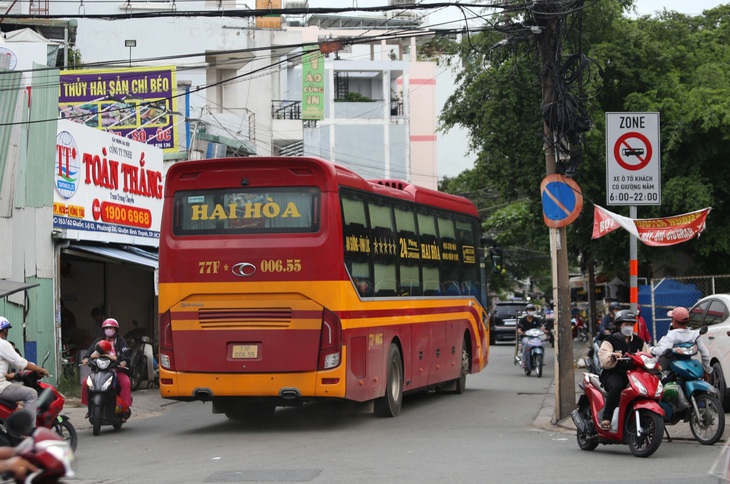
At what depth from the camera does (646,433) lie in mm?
11438

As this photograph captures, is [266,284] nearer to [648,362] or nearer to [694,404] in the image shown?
[648,362]

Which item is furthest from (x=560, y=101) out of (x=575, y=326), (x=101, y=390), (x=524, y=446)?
(x=575, y=326)

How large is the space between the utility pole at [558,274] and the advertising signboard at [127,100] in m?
15.5

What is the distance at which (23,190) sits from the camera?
19516mm

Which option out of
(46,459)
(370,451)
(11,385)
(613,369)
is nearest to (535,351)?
(370,451)

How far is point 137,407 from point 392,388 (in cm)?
556

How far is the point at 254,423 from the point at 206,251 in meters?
→ 3.36

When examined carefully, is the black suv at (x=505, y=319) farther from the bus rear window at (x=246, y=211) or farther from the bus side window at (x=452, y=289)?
the bus rear window at (x=246, y=211)

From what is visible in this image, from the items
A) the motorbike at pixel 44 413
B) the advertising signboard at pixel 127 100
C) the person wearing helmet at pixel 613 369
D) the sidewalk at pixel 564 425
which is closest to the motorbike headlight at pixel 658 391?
the person wearing helmet at pixel 613 369

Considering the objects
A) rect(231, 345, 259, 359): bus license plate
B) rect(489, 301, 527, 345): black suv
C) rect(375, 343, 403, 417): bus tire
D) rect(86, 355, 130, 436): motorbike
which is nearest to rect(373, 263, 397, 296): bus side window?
rect(375, 343, 403, 417): bus tire

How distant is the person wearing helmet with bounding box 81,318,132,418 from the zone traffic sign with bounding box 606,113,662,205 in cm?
751

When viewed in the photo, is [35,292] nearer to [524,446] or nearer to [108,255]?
[108,255]

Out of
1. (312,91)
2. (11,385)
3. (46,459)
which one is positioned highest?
(312,91)

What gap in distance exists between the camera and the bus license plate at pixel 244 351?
14375 mm
